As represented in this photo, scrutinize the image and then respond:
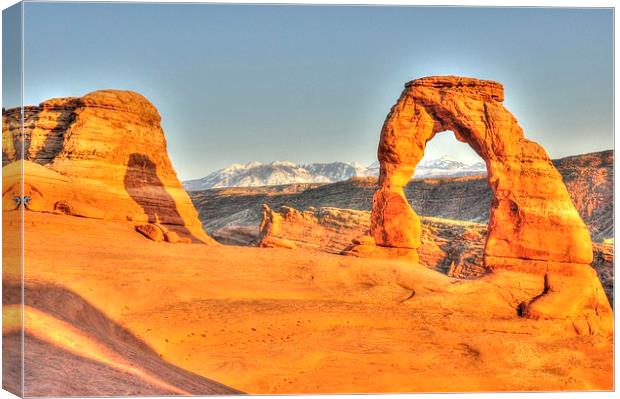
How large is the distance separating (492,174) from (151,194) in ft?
35.1

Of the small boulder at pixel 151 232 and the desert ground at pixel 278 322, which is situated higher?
→ the small boulder at pixel 151 232

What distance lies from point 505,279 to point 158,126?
12674 mm

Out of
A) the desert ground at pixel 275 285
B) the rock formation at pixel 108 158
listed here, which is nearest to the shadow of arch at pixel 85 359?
the desert ground at pixel 275 285

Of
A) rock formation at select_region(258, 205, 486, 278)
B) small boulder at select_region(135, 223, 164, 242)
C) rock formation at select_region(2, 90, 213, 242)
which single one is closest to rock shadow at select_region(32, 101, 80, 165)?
rock formation at select_region(2, 90, 213, 242)

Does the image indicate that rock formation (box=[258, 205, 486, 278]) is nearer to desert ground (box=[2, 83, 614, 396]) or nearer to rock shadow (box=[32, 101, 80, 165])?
desert ground (box=[2, 83, 614, 396])

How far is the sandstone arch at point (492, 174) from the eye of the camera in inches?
792

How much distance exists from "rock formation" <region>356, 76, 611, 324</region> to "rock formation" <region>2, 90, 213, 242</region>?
7.43 m

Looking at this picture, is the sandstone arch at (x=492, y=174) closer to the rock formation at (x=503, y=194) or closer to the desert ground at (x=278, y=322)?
the rock formation at (x=503, y=194)

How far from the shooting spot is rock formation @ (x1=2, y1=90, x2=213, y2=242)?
23812 mm

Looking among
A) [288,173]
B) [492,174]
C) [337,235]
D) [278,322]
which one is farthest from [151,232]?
[288,173]

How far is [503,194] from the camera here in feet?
68.2

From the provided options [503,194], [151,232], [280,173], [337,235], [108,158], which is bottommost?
[337,235]

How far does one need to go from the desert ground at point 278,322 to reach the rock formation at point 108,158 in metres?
3.43

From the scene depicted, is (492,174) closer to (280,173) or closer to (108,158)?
(108,158)
